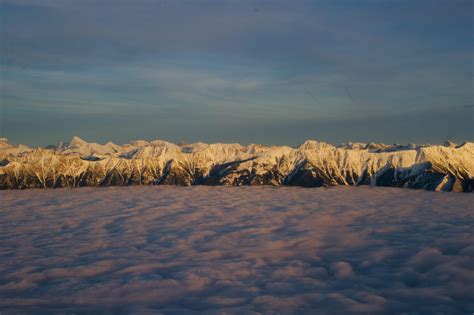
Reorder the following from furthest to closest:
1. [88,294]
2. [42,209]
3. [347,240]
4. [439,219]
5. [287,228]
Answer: [42,209]
[439,219]
[287,228]
[347,240]
[88,294]

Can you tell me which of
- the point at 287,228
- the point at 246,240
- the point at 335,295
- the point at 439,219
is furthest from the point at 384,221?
the point at 335,295

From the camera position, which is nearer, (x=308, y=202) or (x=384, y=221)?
(x=384, y=221)

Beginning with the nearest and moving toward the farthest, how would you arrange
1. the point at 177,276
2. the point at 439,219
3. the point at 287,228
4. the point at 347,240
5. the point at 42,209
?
the point at 177,276 → the point at 347,240 → the point at 287,228 → the point at 439,219 → the point at 42,209

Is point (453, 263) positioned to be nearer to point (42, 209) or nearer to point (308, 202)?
point (308, 202)

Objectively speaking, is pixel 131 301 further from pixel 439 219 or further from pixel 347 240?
pixel 439 219

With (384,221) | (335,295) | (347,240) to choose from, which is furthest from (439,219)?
(335,295)

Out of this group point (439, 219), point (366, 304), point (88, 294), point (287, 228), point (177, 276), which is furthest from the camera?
point (439, 219)
